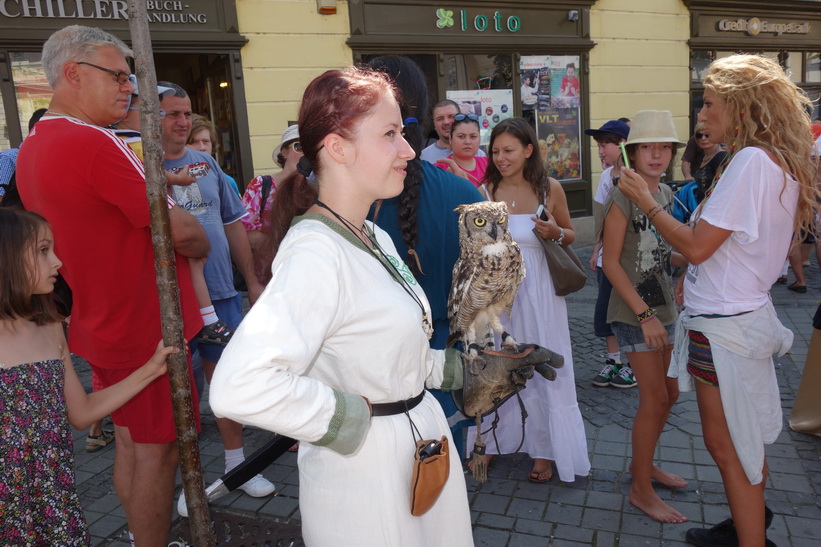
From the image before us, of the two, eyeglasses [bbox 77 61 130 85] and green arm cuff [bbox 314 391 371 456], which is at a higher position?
eyeglasses [bbox 77 61 130 85]

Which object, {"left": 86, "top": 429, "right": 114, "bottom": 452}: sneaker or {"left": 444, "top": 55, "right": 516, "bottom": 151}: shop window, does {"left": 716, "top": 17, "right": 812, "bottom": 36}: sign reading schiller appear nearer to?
{"left": 444, "top": 55, "right": 516, "bottom": 151}: shop window

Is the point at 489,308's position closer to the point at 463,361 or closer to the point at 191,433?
the point at 463,361

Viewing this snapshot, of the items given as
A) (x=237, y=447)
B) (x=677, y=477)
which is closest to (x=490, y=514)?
(x=677, y=477)

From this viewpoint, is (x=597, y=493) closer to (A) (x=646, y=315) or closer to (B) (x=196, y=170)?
(A) (x=646, y=315)

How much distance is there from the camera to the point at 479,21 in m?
9.69

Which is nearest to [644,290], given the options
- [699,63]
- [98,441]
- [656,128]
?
[656,128]

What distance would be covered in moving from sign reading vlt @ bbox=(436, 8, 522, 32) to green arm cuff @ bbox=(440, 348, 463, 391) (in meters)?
8.44

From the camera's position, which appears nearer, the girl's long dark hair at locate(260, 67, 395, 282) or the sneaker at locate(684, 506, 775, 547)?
the girl's long dark hair at locate(260, 67, 395, 282)

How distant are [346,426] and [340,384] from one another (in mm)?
181

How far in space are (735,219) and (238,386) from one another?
210cm

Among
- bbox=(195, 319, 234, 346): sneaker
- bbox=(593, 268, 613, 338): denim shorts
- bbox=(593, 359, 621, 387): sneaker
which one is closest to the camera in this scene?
bbox=(195, 319, 234, 346): sneaker

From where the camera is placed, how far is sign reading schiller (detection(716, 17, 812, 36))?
37.9 feet

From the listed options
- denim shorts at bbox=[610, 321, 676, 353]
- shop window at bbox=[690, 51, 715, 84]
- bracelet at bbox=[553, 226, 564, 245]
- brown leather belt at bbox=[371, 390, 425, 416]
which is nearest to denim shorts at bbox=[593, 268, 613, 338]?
bracelet at bbox=[553, 226, 564, 245]

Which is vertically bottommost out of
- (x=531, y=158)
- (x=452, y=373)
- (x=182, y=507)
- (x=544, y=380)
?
(x=182, y=507)
